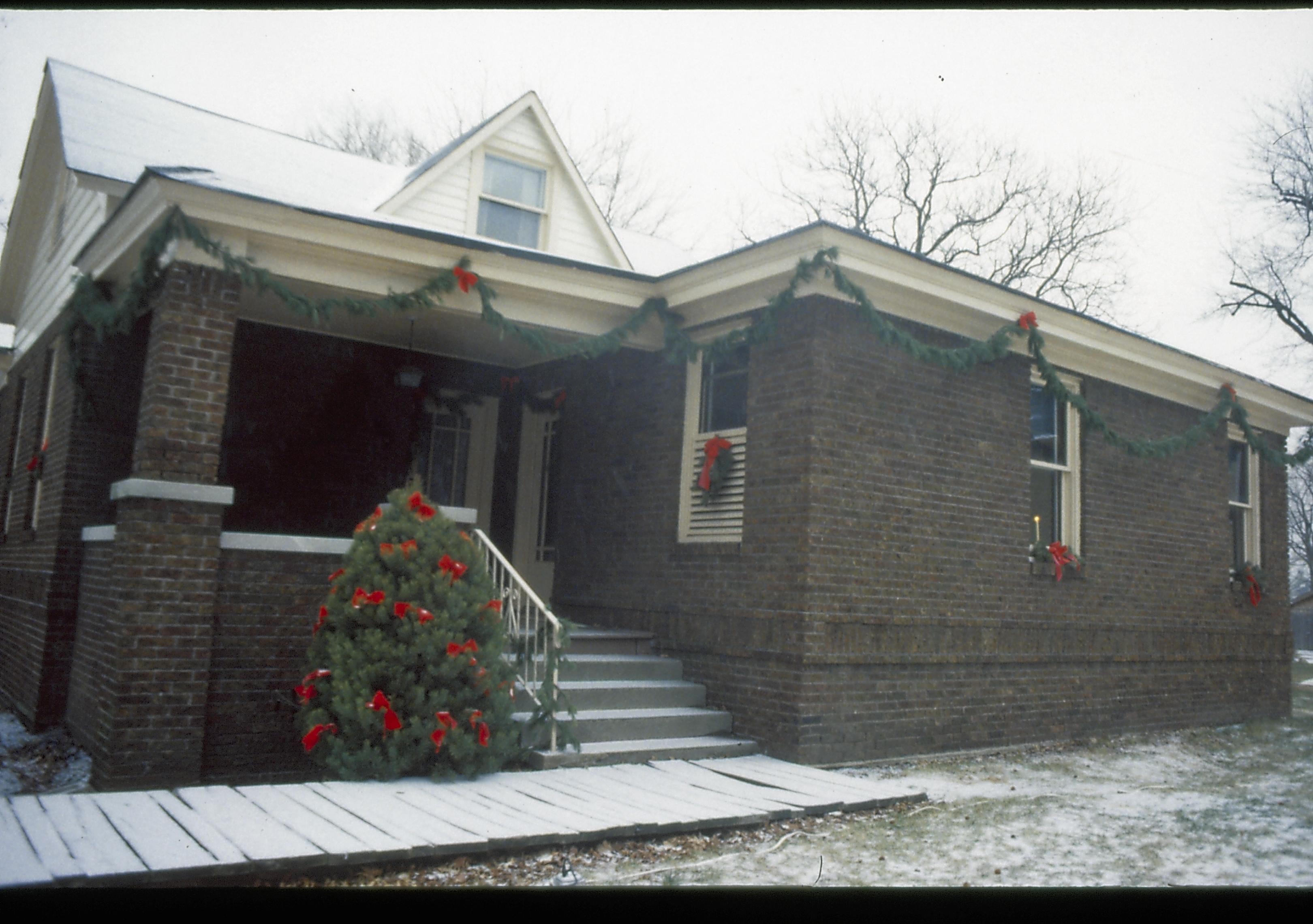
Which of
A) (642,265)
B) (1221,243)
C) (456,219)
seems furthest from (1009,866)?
(1221,243)

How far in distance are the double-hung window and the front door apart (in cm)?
773

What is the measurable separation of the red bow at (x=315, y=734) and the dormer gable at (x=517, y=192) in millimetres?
5628

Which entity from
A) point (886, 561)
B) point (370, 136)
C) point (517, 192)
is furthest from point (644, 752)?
point (370, 136)

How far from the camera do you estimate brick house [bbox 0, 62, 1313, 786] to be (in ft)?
21.1

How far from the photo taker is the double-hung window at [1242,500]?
1187 centimetres

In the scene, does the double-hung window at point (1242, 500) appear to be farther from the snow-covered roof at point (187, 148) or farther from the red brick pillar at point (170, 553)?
the red brick pillar at point (170, 553)

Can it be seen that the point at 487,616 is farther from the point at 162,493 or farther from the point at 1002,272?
the point at 1002,272

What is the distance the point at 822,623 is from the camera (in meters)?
7.14

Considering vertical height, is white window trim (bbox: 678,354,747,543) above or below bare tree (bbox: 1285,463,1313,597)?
below

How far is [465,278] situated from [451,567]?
7.37ft

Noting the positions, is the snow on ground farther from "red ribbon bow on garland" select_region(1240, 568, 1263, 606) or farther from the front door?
"red ribbon bow on garland" select_region(1240, 568, 1263, 606)

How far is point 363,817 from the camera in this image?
4.70 m

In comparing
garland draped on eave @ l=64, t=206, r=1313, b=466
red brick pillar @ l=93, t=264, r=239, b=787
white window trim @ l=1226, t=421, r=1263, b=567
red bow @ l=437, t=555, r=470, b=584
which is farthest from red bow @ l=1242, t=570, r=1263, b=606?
red brick pillar @ l=93, t=264, r=239, b=787

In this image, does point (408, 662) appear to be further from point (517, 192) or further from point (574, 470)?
point (517, 192)
